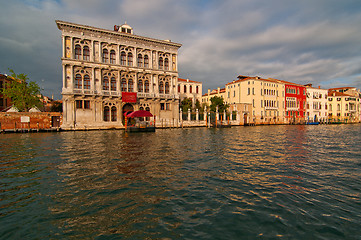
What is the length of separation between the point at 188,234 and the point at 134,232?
3.11 ft

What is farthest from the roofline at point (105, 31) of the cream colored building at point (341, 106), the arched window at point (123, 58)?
the cream colored building at point (341, 106)

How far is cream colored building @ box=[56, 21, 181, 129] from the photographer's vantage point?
2667 cm

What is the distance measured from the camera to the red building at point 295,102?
4797 cm

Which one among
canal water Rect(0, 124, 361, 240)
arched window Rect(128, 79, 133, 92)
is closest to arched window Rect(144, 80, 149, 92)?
arched window Rect(128, 79, 133, 92)

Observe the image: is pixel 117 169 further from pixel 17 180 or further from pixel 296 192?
pixel 296 192

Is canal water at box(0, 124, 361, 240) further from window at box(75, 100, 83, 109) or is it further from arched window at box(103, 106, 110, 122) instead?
arched window at box(103, 106, 110, 122)

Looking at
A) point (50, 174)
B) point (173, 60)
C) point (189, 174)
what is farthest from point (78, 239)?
point (173, 60)

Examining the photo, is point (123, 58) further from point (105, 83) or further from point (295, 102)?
point (295, 102)

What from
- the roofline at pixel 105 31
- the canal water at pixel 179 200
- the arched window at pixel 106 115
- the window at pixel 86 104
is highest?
the roofline at pixel 105 31

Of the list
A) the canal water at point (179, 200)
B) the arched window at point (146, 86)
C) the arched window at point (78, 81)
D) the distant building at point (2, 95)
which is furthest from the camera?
the distant building at point (2, 95)

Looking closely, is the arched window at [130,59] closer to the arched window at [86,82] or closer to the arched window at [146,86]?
the arched window at [146,86]

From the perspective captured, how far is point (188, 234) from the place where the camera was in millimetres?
3193

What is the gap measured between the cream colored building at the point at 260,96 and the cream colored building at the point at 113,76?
17.8m

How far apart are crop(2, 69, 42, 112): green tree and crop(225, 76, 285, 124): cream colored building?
122 ft
